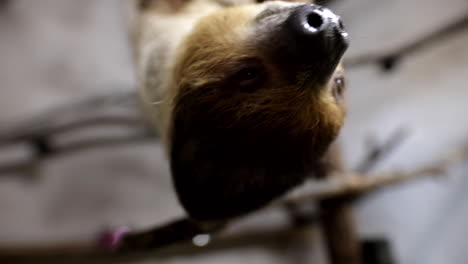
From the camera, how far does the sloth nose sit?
2.10ft

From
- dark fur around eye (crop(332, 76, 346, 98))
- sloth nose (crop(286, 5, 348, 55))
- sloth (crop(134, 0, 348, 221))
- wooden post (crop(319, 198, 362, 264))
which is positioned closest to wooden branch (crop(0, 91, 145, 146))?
wooden post (crop(319, 198, 362, 264))

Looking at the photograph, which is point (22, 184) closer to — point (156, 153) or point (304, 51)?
point (156, 153)

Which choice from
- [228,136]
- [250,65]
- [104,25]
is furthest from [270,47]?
[104,25]

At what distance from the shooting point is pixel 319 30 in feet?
2.11

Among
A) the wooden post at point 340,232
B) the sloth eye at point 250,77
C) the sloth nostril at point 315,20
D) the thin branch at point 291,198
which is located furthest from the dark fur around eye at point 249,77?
the wooden post at point 340,232

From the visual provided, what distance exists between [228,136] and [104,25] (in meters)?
1.63

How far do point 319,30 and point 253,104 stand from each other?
0.54ft

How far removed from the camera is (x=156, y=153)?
6.79ft

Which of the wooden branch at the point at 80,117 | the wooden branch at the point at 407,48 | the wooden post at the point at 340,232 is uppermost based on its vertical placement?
the wooden branch at the point at 80,117

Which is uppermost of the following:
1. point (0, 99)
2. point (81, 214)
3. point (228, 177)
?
point (0, 99)

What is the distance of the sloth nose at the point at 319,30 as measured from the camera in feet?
2.10

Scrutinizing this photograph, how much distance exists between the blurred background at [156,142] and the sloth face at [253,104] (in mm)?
1038

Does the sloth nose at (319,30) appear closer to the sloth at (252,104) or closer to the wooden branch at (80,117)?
the sloth at (252,104)

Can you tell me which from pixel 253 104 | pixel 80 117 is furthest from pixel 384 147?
pixel 253 104
